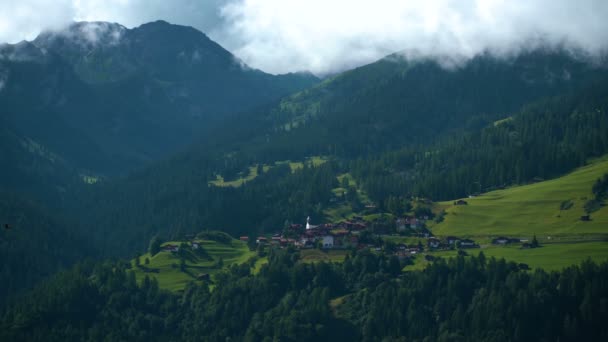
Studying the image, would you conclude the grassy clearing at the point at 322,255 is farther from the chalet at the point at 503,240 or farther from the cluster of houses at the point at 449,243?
the chalet at the point at 503,240

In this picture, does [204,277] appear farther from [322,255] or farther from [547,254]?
[547,254]

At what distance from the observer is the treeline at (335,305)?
149 metres

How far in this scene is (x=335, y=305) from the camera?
6545 inches

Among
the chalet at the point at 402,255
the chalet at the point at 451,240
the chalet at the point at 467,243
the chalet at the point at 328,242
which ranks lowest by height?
the chalet at the point at 402,255

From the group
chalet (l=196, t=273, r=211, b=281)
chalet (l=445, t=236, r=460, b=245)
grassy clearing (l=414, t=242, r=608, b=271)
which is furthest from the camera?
chalet (l=445, t=236, r=460, b=245)

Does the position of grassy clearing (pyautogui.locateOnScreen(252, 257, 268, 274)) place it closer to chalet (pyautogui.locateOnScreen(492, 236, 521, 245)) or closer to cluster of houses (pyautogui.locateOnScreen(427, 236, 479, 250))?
cluster of houses (pyautogui.locateOnScreen(427, 236, 479, 250))

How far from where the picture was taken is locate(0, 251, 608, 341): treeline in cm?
14925

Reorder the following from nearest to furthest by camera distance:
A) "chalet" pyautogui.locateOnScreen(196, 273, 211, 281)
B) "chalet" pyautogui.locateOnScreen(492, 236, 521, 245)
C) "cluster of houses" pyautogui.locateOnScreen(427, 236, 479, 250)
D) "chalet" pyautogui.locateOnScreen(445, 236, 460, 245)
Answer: "chalet" pyautogui.locateOnScreen(492, 236, 521, 245) < "chalet" pyautogui.locateOnScreen(196, 273, 211, 281) < "cluster of houses" pyautogui.locateOnScreen(427, 236, 479, 250) < "chalet" pyautogui.locateOnScreen(445, 236, 460, 245)

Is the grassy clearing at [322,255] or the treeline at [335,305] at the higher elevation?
the grassy clearing at [322,255]

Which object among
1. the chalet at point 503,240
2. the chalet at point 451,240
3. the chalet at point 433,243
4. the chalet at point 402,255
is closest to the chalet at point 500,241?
the chalet at point 503,240

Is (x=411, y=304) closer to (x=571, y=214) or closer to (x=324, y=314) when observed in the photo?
(x=324, y=314)

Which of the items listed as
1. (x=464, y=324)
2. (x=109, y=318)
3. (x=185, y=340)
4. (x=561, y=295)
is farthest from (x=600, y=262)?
(x=109, y=318)

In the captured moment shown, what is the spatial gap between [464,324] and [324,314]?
24.5 metres

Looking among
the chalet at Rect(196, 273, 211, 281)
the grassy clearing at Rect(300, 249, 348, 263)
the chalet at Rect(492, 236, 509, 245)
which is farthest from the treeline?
the chalet at Rect(492, 236, 509, 245)
